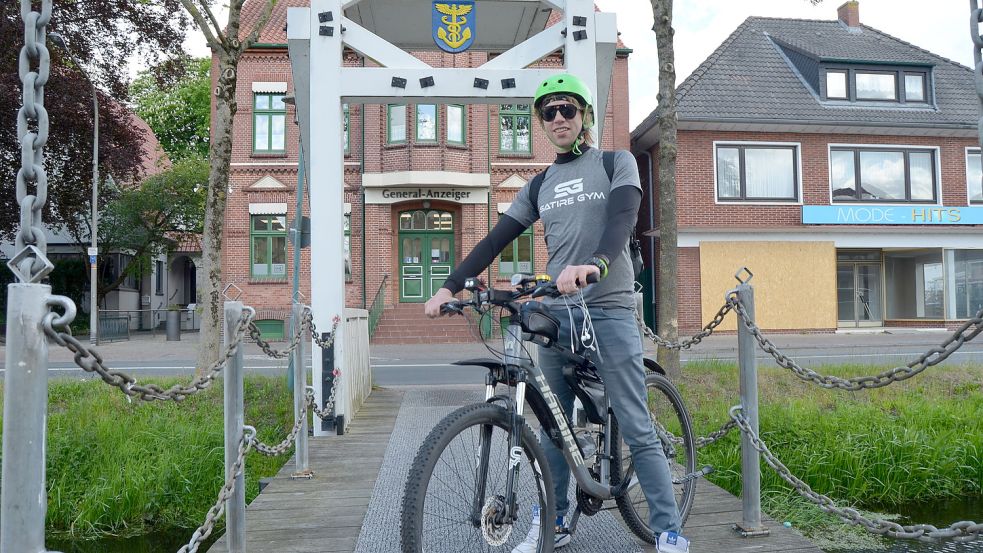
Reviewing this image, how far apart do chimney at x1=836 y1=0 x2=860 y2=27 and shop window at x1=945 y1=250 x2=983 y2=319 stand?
8.97 meters

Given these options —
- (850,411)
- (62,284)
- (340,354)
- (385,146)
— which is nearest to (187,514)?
(340,354)

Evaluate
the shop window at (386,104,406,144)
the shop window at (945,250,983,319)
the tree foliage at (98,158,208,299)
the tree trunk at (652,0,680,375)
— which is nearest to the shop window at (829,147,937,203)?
the shop window at (945,250,983,319)

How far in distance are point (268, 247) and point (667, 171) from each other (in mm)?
16908

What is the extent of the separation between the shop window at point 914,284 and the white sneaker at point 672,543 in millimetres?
24840

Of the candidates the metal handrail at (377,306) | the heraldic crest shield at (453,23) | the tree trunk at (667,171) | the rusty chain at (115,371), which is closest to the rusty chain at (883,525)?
the rusty chain at (115,371)

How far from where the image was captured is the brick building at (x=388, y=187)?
71.9ft

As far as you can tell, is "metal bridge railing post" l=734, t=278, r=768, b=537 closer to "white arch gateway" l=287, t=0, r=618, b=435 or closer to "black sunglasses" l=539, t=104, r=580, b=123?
"black sunglasses" l=539, t=104, r=580, b=123

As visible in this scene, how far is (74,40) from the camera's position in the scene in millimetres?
13219

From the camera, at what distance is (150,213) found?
29719mm

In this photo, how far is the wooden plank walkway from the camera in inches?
134

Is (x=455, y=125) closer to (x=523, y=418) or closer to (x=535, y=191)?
(x=535, y=191)

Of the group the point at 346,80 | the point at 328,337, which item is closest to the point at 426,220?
the point at 346,80

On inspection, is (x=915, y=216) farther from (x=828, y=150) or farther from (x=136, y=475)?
Result: (x=136, y=475)

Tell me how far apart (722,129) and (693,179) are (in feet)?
6.02
